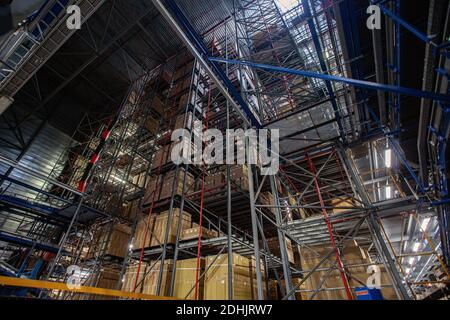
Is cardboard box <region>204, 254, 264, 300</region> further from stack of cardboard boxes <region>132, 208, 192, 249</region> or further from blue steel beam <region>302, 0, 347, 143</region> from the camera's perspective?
blue steel beam <region>302, 0, 347, 143</region>

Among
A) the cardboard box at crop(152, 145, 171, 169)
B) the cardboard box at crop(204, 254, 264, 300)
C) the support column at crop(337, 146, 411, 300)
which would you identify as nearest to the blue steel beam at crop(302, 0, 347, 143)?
the support column at crop(337, 146, 411, 300)

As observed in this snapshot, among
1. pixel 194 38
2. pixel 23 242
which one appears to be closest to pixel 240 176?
pixel 194 38

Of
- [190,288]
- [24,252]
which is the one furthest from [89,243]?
[190,288]

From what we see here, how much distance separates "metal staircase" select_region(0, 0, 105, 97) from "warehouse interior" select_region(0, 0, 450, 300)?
6 centimetres

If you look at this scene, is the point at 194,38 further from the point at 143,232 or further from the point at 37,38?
the point at 37,38

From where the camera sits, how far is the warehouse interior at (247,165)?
4.11m

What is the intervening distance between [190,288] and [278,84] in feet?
31.6

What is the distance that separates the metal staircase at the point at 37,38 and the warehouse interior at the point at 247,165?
0.06m

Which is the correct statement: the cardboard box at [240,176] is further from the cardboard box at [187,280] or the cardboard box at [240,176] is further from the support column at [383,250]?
the support column at [383,250]

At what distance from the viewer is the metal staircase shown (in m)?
8.77

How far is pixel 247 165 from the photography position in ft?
22.8

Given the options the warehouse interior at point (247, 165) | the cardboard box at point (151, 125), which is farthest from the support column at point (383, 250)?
the cardboard box at point (151, 125)

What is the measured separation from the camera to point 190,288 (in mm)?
6098
